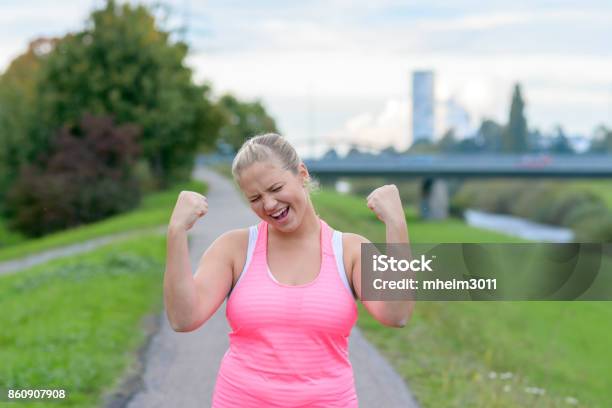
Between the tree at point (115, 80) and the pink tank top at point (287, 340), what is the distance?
36.7 meters

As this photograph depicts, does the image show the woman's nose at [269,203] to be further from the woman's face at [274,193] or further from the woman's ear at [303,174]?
the woman's ear at [303,174]

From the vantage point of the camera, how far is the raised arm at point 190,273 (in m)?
2.74

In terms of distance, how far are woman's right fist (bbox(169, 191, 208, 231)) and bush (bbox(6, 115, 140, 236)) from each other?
31.7 meters

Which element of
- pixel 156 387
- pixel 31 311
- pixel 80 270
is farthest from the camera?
pixel 80 270

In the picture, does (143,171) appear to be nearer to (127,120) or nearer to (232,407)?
(127,120)

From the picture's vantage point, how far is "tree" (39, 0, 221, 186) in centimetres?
3909

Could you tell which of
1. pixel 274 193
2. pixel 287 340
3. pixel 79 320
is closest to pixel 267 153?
pixel 274 193

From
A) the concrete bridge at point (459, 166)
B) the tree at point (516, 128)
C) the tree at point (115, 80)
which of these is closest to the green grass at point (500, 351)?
the tree at point (115, 80)

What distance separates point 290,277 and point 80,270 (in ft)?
43.7

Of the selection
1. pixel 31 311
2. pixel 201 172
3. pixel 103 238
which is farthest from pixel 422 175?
pixel 31 311

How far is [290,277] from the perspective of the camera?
283 cm

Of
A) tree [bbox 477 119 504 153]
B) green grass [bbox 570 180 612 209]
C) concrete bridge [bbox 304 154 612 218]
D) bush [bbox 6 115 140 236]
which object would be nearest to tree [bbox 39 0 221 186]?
bush [bbox 6 115 140 236]

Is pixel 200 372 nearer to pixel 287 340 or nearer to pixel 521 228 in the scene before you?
pixel 287 340

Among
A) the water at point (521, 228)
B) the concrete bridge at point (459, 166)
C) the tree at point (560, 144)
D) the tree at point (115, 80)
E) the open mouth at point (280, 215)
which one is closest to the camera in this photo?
the open mouth at point (280, 215)
